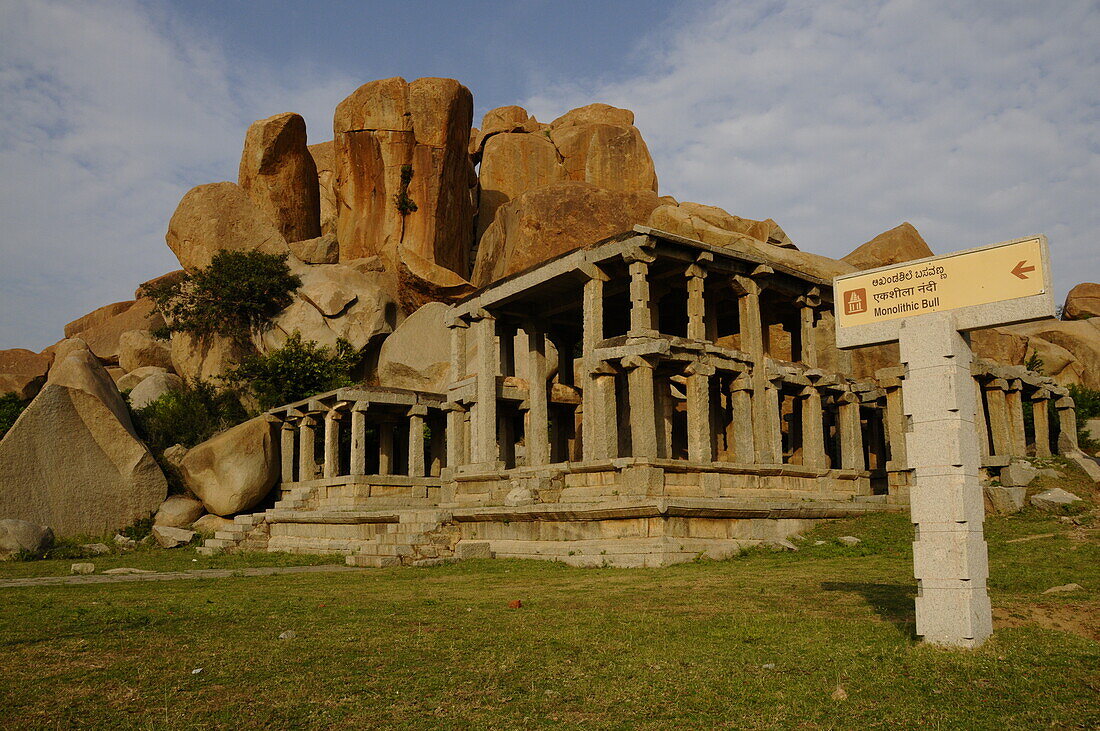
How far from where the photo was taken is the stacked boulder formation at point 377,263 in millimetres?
31172

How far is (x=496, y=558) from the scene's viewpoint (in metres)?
19.7

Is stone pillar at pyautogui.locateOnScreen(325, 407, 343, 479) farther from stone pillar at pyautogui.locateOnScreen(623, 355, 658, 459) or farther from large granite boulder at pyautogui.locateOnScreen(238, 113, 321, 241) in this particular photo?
large granite boulder at pyautogui.locateOnScreen(238, 113, 321, 241)

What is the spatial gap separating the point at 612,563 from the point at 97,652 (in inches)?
419

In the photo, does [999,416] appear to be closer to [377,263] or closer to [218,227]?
[377,263]

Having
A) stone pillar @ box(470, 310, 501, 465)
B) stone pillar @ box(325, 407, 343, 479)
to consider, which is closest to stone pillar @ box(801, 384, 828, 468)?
stone pillar @ box(470, 310, 501, 465)

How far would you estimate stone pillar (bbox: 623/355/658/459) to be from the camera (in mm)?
24125

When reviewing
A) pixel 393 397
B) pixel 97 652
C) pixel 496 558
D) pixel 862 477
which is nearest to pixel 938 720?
pixel 97 652

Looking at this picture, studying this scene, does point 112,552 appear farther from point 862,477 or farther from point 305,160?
point 305,160

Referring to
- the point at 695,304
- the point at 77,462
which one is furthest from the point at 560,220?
the point at 77,462

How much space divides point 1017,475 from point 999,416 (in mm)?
8029

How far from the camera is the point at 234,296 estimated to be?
48594 mm

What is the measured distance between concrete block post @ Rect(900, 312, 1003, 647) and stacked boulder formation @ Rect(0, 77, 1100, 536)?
24.3 meters

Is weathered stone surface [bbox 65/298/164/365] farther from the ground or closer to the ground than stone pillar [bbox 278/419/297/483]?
farther from the ground

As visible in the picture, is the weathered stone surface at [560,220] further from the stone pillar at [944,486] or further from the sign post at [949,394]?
the stone pillar at [944,486]
